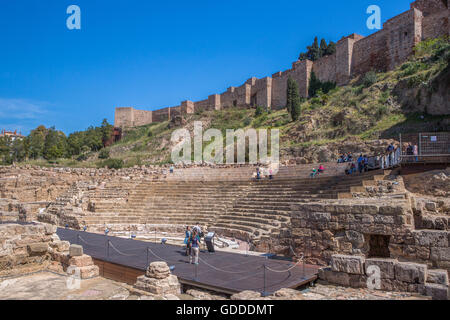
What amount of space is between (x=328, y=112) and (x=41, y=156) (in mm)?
41180

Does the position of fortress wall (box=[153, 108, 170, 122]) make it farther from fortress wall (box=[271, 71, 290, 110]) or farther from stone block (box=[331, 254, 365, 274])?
stone block (box=[331, 254, 365, 274])

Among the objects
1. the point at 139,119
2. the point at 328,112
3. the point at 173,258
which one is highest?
the point at 139,119

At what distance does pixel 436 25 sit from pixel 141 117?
48.7 meters

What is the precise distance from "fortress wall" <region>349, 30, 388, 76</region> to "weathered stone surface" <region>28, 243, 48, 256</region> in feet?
113

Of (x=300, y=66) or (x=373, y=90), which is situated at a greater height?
(x=300, y=66)

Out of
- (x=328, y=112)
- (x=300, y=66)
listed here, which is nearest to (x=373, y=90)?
(x=328, y=112)

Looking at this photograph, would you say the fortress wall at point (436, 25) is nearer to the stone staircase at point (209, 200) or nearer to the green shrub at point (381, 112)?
the green shrub at point (381, 112)

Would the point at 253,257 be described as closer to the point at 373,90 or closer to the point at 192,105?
the point at 373,90

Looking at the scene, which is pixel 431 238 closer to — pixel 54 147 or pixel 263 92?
pixel 263 92

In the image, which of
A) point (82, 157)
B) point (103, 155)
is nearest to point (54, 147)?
point (82, 157)

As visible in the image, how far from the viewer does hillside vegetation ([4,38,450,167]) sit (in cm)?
2145

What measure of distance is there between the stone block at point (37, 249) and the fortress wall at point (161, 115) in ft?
177

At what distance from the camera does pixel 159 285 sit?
245 inches

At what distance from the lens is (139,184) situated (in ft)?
75.0
